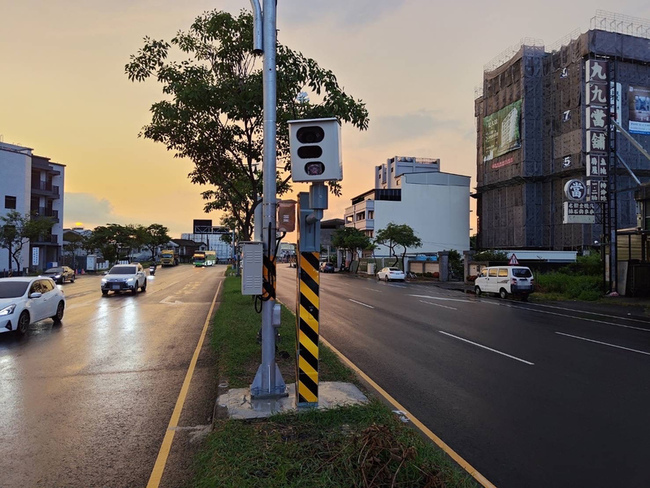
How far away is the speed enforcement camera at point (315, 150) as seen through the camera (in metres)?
5.73

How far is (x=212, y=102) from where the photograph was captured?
1221 cm

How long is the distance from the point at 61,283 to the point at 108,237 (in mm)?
30474

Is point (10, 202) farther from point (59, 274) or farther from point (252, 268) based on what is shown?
point (252, 268)

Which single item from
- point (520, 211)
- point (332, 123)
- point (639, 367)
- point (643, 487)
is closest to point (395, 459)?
point (643, 487)

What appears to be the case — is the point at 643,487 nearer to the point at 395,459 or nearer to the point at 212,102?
the point at 395,459

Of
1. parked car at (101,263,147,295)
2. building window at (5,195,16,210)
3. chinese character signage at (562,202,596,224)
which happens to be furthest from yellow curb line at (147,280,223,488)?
building window at (5,195,16,210)

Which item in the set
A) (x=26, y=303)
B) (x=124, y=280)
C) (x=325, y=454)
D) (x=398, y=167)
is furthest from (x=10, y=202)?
(x=398, y=167)

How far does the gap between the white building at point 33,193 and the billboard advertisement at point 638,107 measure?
61024mm

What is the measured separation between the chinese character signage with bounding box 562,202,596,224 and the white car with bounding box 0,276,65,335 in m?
29.3

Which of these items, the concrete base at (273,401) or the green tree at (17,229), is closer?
the concrete base at (273,401)

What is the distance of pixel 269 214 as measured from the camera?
625 centimetres

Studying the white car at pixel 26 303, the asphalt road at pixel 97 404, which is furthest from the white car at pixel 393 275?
the white car at pixel 26 303

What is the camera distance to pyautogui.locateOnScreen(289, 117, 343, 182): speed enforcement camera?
18.8 feet

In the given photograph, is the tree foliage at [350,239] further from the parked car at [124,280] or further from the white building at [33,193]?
the parked car at [124,280]
